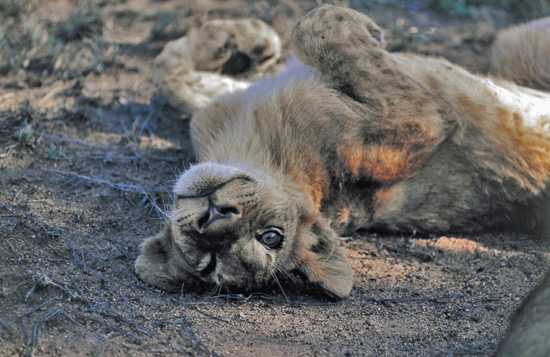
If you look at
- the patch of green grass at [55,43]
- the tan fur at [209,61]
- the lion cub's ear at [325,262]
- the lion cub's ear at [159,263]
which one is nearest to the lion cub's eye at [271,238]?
the lion cub's ear at [325,262]

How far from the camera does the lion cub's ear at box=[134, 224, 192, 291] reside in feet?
13.3

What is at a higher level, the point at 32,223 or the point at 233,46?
the point at 233,46

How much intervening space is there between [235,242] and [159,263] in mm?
433

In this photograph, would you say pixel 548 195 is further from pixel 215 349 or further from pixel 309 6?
pixel 309 6

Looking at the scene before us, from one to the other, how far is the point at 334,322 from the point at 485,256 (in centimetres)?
130

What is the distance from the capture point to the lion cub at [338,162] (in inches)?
160

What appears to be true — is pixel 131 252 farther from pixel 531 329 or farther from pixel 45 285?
pixel 531 329

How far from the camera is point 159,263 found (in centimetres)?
409

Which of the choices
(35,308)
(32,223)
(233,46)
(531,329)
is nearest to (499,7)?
(233,46)

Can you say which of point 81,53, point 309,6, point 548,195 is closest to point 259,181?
point 548,195

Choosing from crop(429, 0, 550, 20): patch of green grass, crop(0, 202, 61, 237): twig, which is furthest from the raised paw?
crop(429, 0, 550, 20): patch of green grass

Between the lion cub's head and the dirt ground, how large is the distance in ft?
0.35

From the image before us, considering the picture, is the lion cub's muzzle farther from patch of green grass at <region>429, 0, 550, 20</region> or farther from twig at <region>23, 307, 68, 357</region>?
patch of green grass at <region>429, 0, 550, 20</region>

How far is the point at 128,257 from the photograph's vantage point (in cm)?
423
